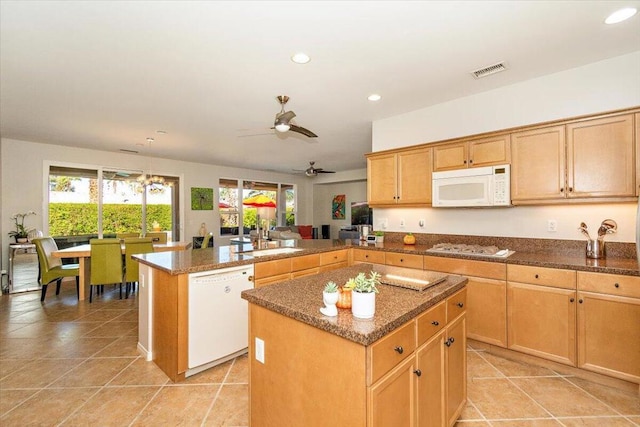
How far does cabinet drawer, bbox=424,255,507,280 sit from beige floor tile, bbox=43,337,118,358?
338cm

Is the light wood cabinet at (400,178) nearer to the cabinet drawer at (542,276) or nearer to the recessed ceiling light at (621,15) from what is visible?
the cabinet drawer at (542,276)

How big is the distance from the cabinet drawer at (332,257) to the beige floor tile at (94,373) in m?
2.05

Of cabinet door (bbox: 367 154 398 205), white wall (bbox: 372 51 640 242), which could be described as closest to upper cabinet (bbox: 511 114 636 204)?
white wall (bbox: 372 51 640 242)

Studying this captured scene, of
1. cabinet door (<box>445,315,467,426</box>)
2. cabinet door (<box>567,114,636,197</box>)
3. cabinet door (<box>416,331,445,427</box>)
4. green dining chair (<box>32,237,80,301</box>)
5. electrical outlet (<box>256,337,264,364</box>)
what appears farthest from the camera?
green dining chair (<box>32,237,80,301</box>)

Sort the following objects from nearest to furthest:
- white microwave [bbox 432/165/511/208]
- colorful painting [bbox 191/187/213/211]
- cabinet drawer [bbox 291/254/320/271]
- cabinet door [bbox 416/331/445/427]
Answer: cabinet door [bbox 416/331/445/427], white microwave [bbox 432/165/511/208], cabinet drawer [bbox 291/254/320/271], colorful painting [bbox 191/187/213/211]

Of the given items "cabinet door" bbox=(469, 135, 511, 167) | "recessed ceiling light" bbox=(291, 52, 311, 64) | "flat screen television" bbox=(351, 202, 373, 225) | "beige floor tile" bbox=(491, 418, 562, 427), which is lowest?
"beige floor tile" bbox=(491, 418, 562, 427)

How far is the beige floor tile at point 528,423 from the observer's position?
1830 mm

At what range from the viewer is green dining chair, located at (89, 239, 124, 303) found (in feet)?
14.1

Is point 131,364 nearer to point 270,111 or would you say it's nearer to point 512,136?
→ point 270,111

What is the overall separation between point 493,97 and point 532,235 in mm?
1529

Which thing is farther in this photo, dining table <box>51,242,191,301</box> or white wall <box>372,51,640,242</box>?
dining table <box>51,242,191,301</box>

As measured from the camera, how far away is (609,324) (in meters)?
2.16

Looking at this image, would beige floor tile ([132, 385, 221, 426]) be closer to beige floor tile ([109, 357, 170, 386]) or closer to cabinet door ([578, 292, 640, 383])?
beige floor tile ([109, 357, 170, 386])

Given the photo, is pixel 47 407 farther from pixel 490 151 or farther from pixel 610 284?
pixel 490 151
